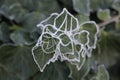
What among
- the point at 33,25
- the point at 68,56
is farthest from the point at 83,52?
the point at 33,25

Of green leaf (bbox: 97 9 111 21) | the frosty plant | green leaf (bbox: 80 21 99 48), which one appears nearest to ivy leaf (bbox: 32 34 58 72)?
the frosty plant

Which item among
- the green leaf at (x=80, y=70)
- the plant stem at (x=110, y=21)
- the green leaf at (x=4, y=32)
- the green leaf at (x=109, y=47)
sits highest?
the green leaf at (x=4, y=32)

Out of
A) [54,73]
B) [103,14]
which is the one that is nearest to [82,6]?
[103,14]

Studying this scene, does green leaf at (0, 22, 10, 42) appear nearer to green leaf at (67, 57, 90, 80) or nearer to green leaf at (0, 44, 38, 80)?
green leaf at (0, 44, 38, 80)

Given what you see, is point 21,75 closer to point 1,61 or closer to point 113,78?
Answer: point 1,61

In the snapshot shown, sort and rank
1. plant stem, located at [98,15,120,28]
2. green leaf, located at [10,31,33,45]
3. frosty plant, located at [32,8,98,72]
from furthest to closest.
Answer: plant stem, located at [98,15,120,28], green leaf, located at [10,31,33,45], frosty plant, located at [32,8,98,72]

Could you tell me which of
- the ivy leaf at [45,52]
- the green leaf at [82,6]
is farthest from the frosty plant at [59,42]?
the green leaf at [82,6]

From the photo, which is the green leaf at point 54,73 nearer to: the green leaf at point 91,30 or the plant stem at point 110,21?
the green leaf at point 91,30
